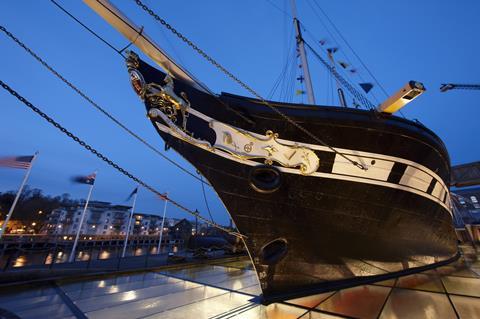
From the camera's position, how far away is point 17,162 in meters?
9.12

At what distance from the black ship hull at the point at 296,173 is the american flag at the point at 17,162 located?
9.69 meters

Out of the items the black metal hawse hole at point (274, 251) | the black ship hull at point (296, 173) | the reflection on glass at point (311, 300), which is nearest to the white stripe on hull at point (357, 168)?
the black ship hull at point (296, 173)

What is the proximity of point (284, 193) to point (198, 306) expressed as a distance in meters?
2.25

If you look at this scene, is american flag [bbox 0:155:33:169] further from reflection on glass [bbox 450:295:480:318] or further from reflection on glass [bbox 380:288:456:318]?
reflection on glass [bbox 450:295:480:318]

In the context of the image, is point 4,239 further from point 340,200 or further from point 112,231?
point 340,200

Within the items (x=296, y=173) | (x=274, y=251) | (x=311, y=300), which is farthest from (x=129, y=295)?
(x=296, y=173)

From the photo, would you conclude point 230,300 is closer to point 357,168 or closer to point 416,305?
point 416,305

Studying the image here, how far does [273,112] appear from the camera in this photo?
3.52 m

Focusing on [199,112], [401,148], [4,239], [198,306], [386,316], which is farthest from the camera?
[4,239]

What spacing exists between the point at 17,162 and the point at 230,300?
36.5ft

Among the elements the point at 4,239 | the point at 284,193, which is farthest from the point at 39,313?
the point at 4,239

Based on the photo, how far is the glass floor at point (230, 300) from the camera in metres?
2.94

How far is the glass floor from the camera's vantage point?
9.64 ft

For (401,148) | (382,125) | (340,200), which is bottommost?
(340,200)
